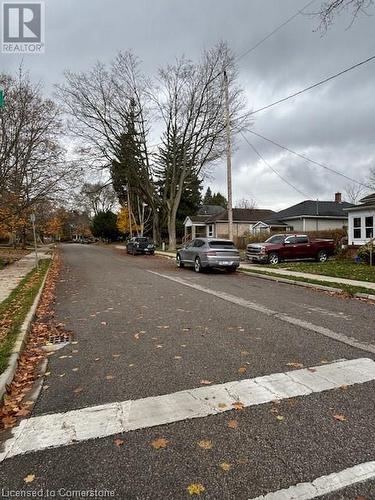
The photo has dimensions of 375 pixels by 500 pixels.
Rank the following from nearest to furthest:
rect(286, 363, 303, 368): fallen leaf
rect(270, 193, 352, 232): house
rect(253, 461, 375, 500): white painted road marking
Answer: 1. rect(253, 461, 375, 500): white painted road marking
2. rect(286, 363, 303, 368): fallen leaf
3. rect(270, 193, 352, 232): house

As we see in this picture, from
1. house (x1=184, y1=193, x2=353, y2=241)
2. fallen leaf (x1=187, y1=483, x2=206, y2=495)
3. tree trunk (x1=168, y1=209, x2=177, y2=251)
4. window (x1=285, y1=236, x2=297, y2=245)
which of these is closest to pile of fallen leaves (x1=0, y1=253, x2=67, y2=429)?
fallen leaf (x1=187, y1=483, x2=206, y2=495)

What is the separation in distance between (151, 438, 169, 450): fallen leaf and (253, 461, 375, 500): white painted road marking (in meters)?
0.91

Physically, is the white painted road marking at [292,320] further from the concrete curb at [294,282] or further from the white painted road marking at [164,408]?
the concrete curb at [294,282]

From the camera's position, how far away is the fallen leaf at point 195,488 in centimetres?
252

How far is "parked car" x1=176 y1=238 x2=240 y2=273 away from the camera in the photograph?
664 inches

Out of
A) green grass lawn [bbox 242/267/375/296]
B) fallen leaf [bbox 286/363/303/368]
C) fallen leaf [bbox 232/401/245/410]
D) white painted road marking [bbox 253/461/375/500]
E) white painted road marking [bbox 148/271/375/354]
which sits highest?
green grass lawn [bbox 242/267/375/296]

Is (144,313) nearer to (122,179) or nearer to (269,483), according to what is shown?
(269,483)

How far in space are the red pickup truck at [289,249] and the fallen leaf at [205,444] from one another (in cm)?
1818

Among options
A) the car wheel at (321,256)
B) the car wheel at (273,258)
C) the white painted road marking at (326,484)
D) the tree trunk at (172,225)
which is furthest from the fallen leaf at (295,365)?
the tree trunk at (172,225)

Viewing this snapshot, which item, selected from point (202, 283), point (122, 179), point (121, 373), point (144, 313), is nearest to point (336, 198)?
point (122, 179)

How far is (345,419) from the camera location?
11.3ft

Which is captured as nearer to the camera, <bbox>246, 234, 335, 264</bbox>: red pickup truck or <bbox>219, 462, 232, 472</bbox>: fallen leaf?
<bbox>219, 462, 232, 472</bbox>: fallen leaf

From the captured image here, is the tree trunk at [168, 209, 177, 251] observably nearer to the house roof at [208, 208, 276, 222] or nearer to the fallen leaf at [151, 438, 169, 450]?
the house roof at [208, 208, 276, 222]

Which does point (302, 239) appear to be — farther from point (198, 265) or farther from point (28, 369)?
point (28, 369)
